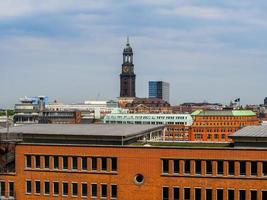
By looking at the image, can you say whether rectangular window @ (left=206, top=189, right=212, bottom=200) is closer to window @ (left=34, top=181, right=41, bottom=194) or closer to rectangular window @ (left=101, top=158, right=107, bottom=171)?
rectangular window @ (left=101, top=158, right=107, bottom=171)

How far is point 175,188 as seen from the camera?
2265 inches

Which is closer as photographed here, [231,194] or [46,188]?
[231,194]

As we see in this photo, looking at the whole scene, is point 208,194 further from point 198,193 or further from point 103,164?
point 103,164

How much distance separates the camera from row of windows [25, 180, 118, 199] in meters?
59.8

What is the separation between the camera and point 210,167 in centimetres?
5666

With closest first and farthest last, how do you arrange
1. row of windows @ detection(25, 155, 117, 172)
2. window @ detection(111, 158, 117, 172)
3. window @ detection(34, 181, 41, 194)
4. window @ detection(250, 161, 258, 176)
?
window @ detection(250, 161, 258, 176), window @ detection(111, 158, 117, 172), row of windows @ detection(25, 155, 117, 172), window @ detection(34, 181, 41, 194)

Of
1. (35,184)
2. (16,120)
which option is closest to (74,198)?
Result: (35,184)

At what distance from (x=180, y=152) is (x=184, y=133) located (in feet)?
409

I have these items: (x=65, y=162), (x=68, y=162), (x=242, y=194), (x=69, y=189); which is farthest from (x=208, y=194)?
(x=65, y=162)

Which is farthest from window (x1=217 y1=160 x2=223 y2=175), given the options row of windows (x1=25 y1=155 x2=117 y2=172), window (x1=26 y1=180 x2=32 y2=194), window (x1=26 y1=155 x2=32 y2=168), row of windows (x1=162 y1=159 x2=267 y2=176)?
window (x1=26 y1=180 x2=32 y2=194)

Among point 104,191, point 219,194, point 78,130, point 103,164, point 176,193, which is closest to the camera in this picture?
point 219,194

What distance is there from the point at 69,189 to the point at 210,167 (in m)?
16.6

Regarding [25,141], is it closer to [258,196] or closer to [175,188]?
[175,188]

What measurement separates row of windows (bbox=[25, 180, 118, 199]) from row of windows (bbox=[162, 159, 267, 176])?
703 cm
